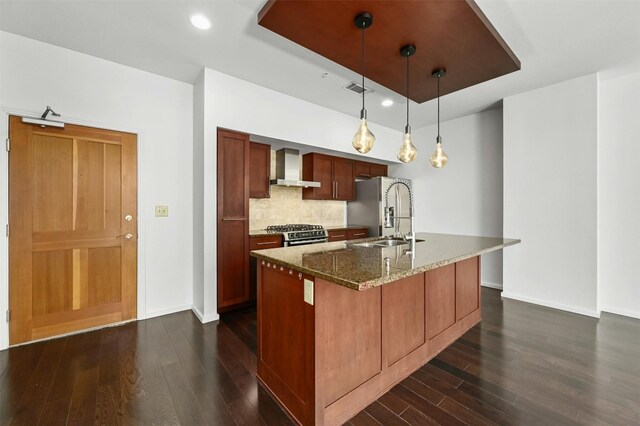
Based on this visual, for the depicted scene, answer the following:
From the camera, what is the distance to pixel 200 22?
2.34m

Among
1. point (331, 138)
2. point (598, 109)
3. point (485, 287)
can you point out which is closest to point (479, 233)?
point (485, 287)

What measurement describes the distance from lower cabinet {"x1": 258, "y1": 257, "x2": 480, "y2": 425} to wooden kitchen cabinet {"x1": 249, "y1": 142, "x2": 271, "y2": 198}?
2.05 meters

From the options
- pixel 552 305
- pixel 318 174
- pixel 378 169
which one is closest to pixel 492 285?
pixel 552 305

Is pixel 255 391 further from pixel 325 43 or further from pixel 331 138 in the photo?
pixel 331 138

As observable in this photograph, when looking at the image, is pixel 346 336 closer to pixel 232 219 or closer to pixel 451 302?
pixel 451 302

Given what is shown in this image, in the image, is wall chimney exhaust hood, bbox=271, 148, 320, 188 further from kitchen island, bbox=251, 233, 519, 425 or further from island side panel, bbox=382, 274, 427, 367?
island side panel, bbox=382, 274, 427, 367

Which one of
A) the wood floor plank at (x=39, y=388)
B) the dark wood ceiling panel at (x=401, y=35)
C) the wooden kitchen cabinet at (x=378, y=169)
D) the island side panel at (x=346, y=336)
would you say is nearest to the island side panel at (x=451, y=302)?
the island side panel at (x=346, y=336)

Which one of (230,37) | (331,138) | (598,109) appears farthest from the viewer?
(331,138)

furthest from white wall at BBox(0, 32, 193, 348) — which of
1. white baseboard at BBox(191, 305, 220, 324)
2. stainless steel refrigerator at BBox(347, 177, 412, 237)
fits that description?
stainless steel refrigerator at BBox(347, 177, 412, 237)

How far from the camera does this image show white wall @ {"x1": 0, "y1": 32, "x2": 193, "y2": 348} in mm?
2529

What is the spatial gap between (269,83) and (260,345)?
2.90 m

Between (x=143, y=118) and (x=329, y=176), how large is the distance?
9.14ft

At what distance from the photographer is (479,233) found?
15.0ft

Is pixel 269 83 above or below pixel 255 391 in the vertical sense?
above
